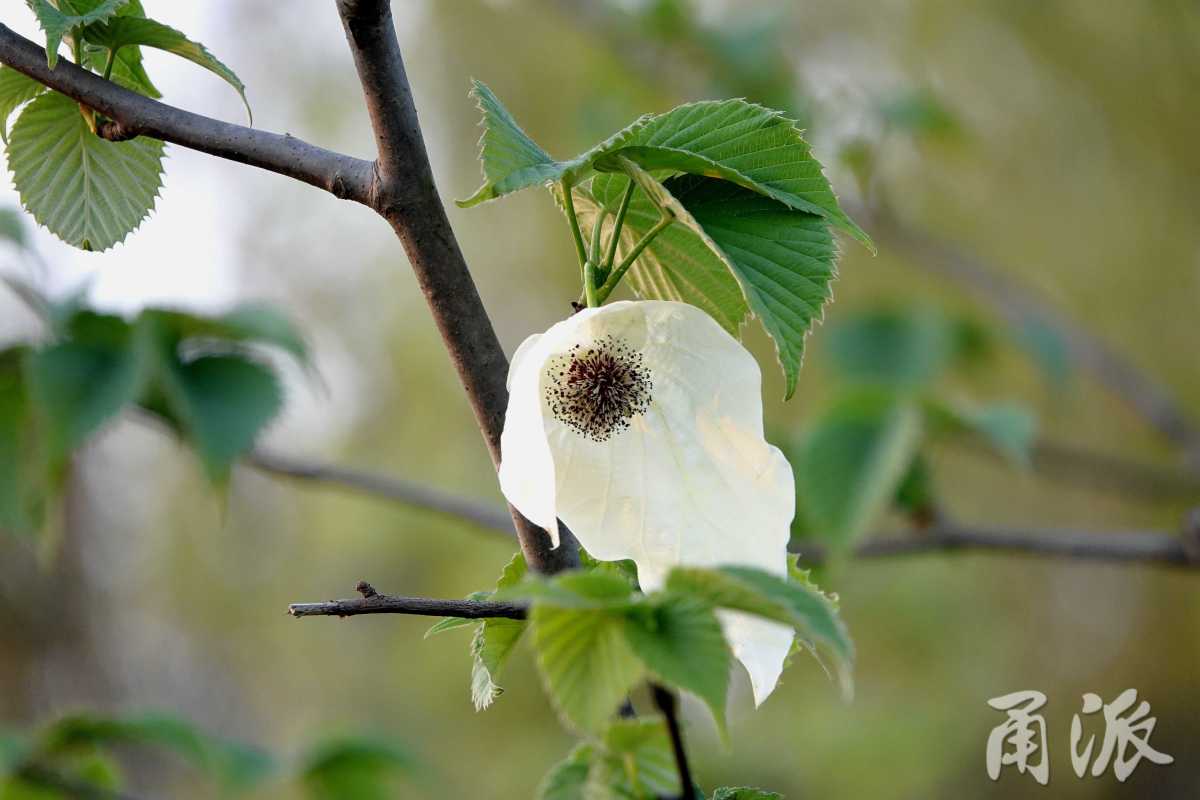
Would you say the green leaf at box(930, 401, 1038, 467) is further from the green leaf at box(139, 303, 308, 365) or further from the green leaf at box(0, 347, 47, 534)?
the green leaf at box(0, 347, 47, 534)

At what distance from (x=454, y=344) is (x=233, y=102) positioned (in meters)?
2.50

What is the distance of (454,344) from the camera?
0.28 m

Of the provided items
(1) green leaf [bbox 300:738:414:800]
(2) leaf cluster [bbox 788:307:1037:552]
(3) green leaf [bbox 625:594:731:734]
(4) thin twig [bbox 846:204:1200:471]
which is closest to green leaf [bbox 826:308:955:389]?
(4) thin twig [bbox 846:204:1200:471]

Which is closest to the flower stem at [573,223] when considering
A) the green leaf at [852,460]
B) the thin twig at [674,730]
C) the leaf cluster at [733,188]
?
the leaf cluster at [733,188]

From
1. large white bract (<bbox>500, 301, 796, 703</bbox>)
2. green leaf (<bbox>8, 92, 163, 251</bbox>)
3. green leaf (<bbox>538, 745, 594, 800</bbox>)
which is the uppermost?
green leaf (<bbox>8, 92, 163, 251</bbox>)

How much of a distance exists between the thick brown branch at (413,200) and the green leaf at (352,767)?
612 mm

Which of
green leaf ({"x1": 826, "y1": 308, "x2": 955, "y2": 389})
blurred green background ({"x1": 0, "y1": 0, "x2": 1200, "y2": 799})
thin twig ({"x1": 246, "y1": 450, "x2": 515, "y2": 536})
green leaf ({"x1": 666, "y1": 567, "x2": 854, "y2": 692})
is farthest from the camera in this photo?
blurred green background ({"x1": 0, "y1": 0, "x2": 1200, "y2": 799})

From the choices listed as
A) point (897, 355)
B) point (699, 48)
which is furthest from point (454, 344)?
point (699, 48)

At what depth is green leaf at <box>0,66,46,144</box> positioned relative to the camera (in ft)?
1.02

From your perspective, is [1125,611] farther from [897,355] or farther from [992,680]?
[897,355]

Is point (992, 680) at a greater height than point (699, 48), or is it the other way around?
point (699, 48)

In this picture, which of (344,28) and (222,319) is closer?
(344,28)

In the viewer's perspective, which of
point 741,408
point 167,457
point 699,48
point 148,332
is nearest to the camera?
point 741,408

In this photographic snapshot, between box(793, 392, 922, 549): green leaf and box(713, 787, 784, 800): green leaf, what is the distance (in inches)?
16.9
